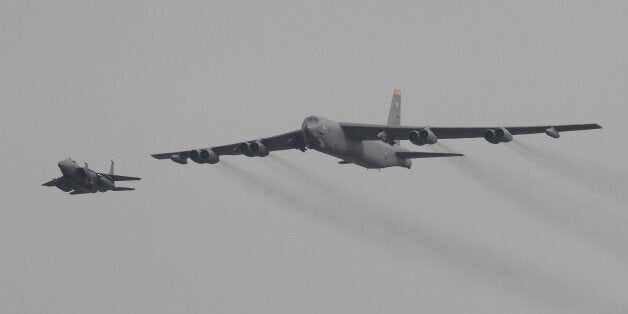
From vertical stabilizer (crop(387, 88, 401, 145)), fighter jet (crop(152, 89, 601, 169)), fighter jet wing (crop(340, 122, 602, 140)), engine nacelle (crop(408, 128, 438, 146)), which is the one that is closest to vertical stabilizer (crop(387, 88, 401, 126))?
vertical stabilizer (crop(387, 88, 401, 145))

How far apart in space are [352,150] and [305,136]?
140 inches

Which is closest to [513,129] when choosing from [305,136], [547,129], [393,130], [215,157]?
[547,129]

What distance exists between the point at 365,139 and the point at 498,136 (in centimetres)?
1000

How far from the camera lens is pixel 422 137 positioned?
240ft

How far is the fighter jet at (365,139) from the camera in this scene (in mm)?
72562

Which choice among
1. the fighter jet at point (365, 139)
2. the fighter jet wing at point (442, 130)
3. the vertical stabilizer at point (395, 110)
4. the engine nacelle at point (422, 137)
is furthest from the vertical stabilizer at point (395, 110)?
the engine nacelle at point (422, 137)

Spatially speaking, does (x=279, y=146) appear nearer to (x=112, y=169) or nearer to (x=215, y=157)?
(x=215, y=157)

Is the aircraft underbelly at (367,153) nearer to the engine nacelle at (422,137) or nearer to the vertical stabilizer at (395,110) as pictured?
the engine nacelle at (422,137)

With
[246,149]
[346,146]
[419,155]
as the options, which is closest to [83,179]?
[246,149]

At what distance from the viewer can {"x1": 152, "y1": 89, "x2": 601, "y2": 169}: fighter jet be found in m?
72.6

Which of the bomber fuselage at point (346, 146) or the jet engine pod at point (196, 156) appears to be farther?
the jet engine pod at point (196, 156)

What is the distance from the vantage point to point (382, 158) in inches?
3127

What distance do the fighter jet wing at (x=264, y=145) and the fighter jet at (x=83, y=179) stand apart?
4.34m

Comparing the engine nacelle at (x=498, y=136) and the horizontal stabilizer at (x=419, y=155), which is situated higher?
the engine nacelle at (x=498, y=136)
